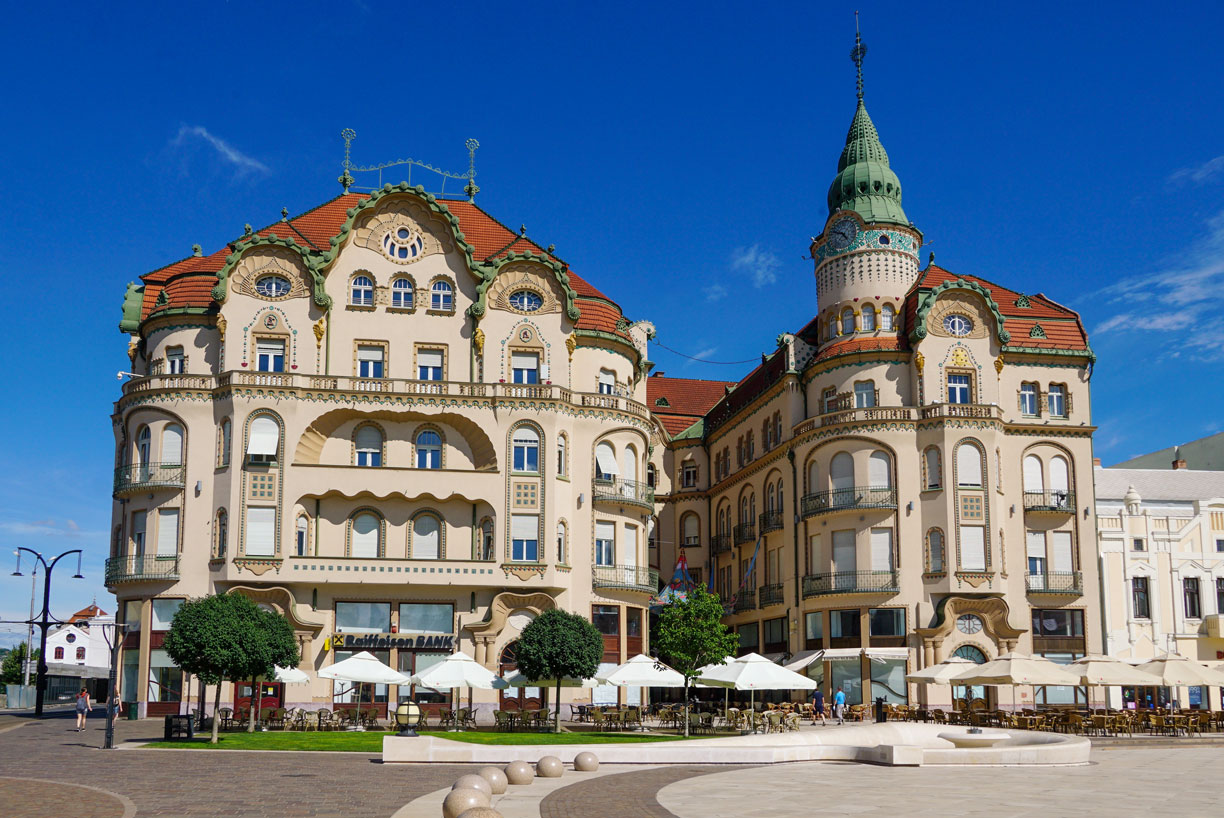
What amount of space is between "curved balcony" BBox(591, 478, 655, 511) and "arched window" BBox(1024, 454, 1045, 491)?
58.0 ft

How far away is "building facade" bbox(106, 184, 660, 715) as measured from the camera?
175 ft

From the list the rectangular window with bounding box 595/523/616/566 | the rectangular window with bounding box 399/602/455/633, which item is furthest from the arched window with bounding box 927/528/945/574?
the rectangular window with bounding box 399/602/455/633

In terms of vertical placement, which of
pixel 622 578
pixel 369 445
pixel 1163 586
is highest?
pixel 369 445

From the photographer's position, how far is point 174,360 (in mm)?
55969

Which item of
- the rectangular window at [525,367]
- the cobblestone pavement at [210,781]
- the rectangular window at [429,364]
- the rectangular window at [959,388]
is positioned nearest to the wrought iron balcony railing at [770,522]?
the rectangular window at [959,388]

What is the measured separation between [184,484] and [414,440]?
975cm

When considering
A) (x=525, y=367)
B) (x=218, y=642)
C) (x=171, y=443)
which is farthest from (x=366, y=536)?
(x=218, y=642)

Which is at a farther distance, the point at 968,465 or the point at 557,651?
the point at 968,465

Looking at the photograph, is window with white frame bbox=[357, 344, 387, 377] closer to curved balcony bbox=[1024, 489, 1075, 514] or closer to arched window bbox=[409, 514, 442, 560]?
arched window bbox=[409, 514, 442, 560]

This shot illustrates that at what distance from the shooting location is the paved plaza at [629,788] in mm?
Answer: 20734

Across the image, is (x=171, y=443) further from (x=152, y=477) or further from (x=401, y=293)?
(x=401, y=293)

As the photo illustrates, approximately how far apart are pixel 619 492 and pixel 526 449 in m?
5.00

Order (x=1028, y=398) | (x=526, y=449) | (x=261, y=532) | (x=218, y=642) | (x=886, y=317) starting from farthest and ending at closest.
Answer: (x=886, y=317)
(x=1028, y=398)
(x=526, y=449)
(x=261, y=532)
(x=218, y=642)

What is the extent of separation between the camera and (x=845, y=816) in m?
19.6
